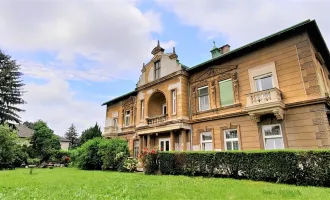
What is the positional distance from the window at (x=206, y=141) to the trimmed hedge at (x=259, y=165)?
3692mm

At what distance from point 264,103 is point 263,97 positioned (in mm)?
459

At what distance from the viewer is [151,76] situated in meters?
18.9

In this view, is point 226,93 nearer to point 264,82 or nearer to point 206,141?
point 264,82

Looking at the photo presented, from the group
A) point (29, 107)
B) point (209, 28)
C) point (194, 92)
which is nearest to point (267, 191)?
point (209, 28)

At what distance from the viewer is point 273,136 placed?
11.2 metres

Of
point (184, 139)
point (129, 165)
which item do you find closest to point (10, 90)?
point (129, 165)

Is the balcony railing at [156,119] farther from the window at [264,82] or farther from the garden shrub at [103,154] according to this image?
Answer: the window at [264,82]

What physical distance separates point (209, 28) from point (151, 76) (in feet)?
31.1

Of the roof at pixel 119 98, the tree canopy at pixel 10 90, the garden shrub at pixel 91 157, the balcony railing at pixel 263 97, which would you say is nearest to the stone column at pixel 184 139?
the balcony railing at pixel 263 97

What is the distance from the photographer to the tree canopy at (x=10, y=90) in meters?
30.8

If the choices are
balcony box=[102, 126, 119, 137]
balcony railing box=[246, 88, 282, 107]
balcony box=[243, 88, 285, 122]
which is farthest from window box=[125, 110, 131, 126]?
balcony railing box=[246, 88, 282, 107]

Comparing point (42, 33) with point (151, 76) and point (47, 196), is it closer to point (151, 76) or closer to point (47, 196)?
point (47, 196)

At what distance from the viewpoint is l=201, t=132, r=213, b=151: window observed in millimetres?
14258

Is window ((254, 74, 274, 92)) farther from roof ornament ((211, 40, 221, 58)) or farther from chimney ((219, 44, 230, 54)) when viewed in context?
chimney ((219, 44, 230, 54))
